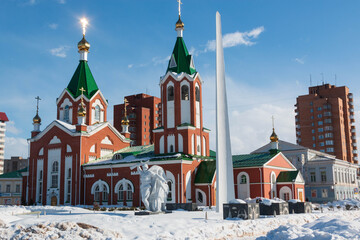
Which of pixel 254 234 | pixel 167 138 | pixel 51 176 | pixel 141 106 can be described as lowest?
pixel 254 234

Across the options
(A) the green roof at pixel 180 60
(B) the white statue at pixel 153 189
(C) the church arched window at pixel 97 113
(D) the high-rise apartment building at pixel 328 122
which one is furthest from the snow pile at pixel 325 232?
(D) the high-rise apartment building at pixel 328 122

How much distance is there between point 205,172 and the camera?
3416 centimetres

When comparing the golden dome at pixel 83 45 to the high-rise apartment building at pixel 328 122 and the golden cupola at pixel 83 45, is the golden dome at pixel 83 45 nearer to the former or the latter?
the golden cupola at pixel 83 45

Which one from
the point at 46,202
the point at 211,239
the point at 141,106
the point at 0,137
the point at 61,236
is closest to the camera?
the point at 61,236

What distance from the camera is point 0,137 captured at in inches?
3816

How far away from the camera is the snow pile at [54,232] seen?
14.1 meters

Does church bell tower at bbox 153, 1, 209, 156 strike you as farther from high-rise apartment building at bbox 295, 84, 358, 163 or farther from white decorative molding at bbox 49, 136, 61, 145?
high-rise apartment building at bbox 295, 84, 358, 163

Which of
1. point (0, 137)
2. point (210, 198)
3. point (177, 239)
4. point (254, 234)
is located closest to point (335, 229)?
point (254, 234)

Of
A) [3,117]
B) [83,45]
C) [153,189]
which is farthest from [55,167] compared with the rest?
[3,117]

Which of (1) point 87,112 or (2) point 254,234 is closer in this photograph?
(2) point 254,234

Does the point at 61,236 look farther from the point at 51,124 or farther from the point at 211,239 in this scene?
the point at 51,124

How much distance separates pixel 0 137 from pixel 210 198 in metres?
79.3

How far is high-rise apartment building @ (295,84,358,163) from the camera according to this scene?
73.9 metres

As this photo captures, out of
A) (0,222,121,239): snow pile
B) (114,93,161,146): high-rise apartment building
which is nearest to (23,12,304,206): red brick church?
(0,222,121,239): snow pile
